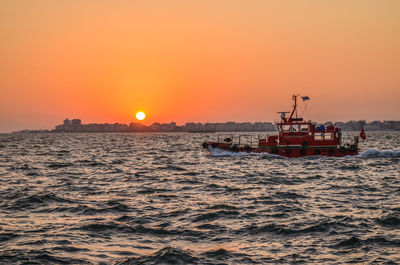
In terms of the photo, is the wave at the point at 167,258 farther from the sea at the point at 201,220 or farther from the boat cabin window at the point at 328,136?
the boat cabin window at the point at 328,136

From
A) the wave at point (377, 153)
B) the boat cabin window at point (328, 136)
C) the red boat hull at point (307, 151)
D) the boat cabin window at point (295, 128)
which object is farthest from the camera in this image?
the wave at point (377, 153)

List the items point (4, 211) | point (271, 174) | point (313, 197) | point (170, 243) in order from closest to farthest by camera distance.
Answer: point (170, 243) → point (4, 211) → point (313, 197) → point (271, 174)

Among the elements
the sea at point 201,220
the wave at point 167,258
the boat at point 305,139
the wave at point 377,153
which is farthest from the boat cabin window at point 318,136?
the wave at point 167,258

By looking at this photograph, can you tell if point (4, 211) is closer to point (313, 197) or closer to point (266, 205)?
point (266, 205)

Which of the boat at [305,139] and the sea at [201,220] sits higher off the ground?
the boat at [305,139]

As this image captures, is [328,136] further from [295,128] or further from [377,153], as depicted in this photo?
[377,153]

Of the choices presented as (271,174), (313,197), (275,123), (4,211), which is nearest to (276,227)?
(313,197)

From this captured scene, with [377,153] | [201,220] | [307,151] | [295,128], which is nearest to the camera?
[201,220]

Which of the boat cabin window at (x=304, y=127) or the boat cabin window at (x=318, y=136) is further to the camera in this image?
the boat cabin window at (x=318, y=136)

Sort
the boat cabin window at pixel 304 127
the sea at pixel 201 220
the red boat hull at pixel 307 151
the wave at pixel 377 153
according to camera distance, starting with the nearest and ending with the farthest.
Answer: the sea at pixel 201 220, the boat cabin window at pixel 304 127, the red boat hull at pixel 307 151, the wave at pixel 377 153

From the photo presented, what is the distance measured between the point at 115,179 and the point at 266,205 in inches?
497

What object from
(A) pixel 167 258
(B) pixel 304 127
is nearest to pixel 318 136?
(B) pixel 304 127

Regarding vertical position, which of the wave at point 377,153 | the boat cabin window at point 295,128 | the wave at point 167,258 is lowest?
the wave at point 167,258

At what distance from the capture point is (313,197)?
62.7 feet
